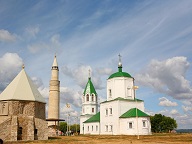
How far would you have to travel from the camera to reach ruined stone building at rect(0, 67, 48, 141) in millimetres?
32406

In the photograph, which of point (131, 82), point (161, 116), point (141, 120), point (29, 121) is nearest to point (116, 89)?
point (131, 82)

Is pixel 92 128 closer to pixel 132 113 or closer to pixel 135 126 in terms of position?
pixel 132 113

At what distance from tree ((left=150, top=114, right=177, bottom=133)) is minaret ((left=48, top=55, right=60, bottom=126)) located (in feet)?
102

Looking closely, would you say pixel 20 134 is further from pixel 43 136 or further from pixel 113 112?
pixel 113 112

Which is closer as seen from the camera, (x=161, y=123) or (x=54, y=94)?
(x=54, y=94)

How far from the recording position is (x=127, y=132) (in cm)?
4538

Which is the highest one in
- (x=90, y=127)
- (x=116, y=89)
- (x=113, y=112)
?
(x=116, y=89)

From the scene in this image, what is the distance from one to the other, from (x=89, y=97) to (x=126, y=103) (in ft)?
68.6

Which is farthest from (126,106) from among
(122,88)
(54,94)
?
(54,94)

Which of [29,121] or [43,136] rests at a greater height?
[29,121]

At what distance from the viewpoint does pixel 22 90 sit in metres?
36.0

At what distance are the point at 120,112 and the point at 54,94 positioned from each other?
25.4m

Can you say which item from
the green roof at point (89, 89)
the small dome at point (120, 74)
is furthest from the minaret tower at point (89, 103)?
the small dome at point (120, 74)

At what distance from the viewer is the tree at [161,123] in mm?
76188
